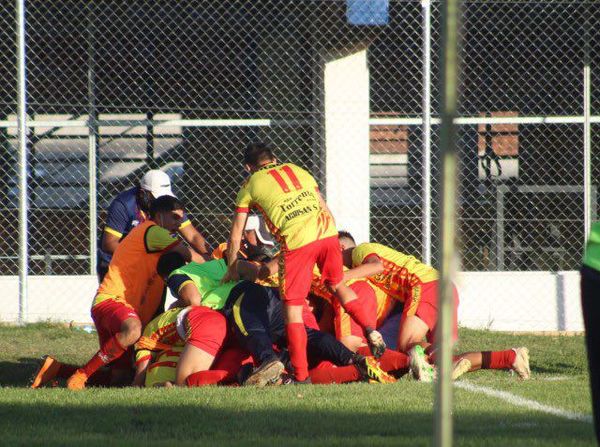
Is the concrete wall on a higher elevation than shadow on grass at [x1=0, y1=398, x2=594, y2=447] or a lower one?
higher

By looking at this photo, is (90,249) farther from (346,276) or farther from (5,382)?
(346,276)

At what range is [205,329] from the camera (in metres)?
7.12

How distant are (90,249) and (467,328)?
14.3ft

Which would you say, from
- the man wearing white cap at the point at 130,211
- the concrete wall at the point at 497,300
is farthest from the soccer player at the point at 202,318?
the concrete wall at the point at 497,300

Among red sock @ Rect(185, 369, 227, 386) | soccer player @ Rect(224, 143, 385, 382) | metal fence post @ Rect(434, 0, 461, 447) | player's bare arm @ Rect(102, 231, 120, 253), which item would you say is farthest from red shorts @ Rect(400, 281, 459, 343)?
metal fence post @ Rect(434, 0, 461, 447)

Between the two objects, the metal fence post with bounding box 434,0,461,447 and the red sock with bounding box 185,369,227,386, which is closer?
the metal fence post with bounding box 434,0,461,447

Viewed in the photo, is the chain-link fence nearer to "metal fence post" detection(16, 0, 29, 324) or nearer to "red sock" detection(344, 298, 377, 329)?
"metal fence post" detection(16, 0, 29, 324)

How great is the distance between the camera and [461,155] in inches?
543

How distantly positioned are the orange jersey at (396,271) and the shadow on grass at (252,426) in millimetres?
2566

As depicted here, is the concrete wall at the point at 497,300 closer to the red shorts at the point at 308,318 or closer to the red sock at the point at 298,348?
Answer: the red shorts at the point at 308,318

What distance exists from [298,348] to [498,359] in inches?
58.1

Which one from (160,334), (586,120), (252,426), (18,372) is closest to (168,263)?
(160,334)

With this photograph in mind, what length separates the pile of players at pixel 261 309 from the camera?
7176 mm

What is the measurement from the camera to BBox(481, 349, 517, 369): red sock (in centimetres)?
739
